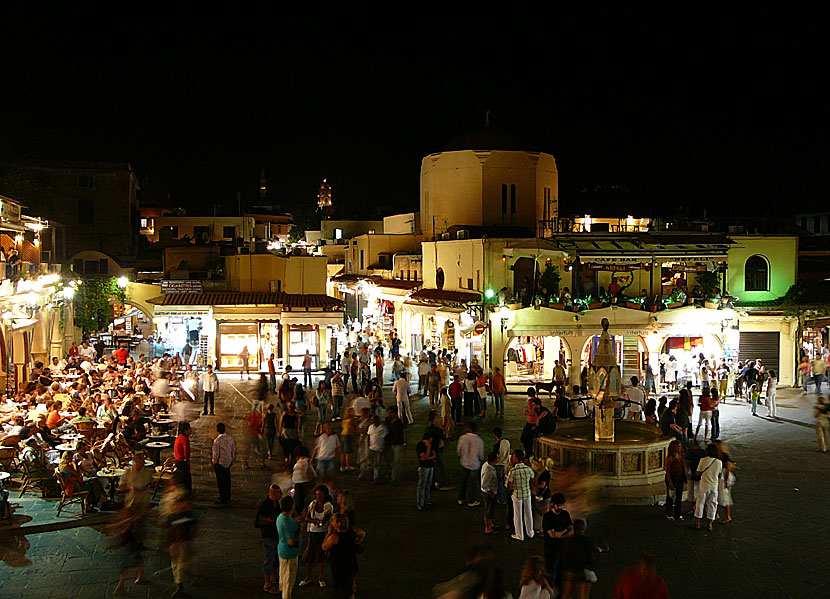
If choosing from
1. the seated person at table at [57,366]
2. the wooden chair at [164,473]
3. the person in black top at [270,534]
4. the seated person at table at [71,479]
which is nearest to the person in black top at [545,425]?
the wooden chair at [164,473]

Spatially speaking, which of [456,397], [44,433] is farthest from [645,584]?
[456,397]

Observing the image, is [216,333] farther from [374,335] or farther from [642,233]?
[642,233]

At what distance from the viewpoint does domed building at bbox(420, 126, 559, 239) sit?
3697 centimetres

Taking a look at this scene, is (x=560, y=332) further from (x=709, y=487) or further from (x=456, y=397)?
(x=709, y=487)

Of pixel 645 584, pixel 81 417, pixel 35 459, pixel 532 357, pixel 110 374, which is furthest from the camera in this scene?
pixel 532 357

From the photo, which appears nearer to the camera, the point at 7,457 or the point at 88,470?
the point at 88,470

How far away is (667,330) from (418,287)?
1247cm

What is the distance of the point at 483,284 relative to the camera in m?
29.1

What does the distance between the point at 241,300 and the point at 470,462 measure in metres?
18.3

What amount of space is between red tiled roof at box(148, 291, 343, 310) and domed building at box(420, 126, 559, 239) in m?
8.80

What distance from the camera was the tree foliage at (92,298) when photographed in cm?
3288

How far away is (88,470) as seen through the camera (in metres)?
14.4

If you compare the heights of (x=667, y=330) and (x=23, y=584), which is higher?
(x=667, y=330)

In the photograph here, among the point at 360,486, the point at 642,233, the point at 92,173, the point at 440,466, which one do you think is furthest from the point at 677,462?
the point at 92,173
